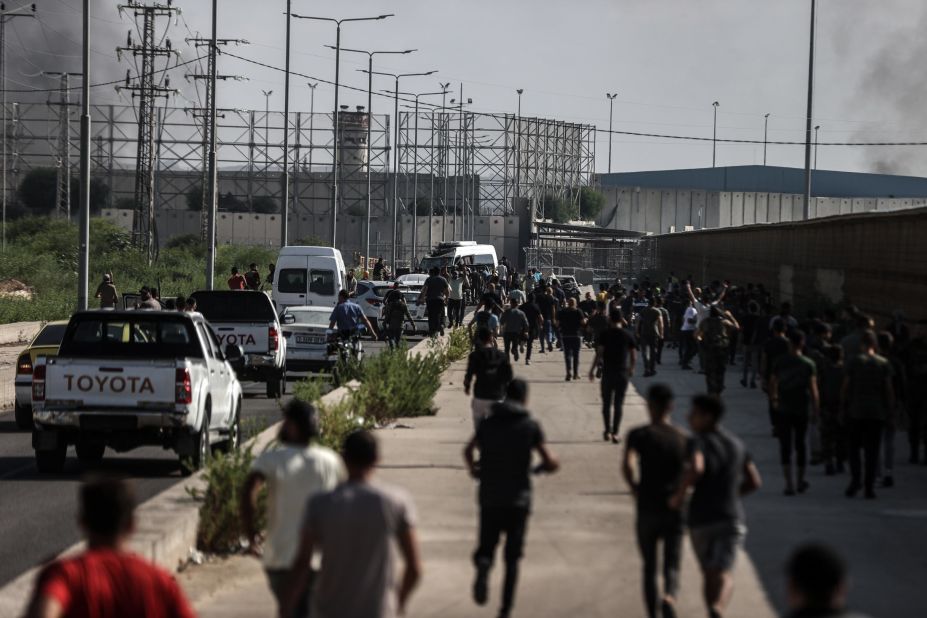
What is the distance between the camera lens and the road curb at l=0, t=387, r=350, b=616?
983 cm

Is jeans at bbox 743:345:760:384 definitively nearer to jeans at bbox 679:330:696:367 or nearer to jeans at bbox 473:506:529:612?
jeans at bbox 679:330:696:367

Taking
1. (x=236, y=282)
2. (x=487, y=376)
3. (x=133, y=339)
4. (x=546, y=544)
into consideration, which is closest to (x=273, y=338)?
(x=133, y=339)

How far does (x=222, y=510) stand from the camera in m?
13.0

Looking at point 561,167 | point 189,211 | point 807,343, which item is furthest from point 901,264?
point 561,167

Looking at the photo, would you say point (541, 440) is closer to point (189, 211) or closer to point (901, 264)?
point (901, 264)

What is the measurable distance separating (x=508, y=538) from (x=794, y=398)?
20.1 ft

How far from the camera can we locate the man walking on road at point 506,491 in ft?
34.1

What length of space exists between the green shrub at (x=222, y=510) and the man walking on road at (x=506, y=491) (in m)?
2.93

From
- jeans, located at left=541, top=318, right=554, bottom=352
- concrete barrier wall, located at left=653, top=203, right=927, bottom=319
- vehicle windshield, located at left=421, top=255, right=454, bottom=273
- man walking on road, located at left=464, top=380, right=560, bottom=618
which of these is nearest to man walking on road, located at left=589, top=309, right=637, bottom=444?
concrete barrier wall, located at left=653, top=203, right=927, bottom=319

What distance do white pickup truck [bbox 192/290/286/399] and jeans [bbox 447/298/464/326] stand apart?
18.9 meters

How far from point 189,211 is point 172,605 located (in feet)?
387

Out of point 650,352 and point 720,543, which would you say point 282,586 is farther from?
point 650,352

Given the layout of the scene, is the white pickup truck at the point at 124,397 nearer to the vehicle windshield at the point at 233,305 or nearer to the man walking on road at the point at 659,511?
the man walking on road at the point at 659,511

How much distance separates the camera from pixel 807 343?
63.9ft
